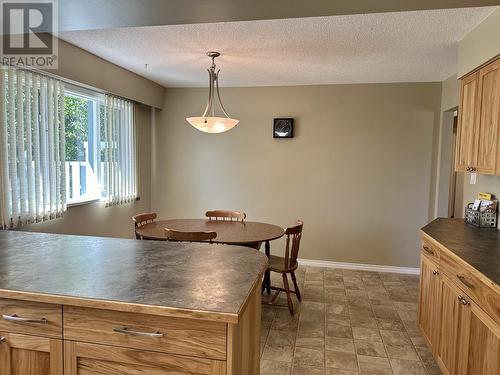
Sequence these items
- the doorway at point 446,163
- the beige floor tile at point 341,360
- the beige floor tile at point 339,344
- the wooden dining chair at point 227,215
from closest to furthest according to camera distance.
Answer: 1. the beige floor tile at point 341,360
2. the beige floor tile at point 339,344
3. the wooden dining chair at point 227,215
4. the doorway at point 446,163

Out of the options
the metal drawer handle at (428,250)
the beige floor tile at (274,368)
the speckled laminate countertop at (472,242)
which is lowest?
the beige floor tile at (274,368)

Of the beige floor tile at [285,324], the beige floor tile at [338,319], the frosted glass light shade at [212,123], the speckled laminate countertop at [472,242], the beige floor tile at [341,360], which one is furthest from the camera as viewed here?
the frosted glass light shade at [212,123]

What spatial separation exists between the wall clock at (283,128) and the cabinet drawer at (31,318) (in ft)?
12.0

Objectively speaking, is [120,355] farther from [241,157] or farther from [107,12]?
[241,157]

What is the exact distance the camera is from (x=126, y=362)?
124 cm

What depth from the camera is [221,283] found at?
1.36m

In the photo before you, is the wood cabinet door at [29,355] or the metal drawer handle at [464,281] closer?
the wood cabinet door at [29,355]

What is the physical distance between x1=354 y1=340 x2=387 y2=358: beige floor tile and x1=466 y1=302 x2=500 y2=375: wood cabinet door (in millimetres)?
824

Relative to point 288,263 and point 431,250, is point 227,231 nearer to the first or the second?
point 288,263

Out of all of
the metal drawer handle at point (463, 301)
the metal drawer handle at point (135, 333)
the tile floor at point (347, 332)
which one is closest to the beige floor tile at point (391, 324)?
the tile floor at point (347, 332)

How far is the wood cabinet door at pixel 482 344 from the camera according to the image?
1515 mm

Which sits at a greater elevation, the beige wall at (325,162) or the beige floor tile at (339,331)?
the beige wall at (325,162)

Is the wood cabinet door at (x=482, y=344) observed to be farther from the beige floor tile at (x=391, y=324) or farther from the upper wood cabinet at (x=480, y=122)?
the beige floor tile at (x=391, y=324)

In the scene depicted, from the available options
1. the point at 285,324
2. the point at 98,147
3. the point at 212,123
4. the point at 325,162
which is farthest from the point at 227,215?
the point at 98,147
